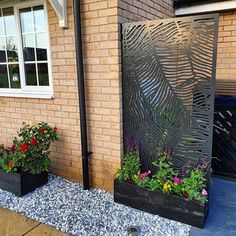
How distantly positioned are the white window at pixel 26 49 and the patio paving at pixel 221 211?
2.61 metres

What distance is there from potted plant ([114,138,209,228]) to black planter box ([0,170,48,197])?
3.96 ft

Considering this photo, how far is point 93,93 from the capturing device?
3193 mm

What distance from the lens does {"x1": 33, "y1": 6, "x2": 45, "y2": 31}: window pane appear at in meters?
3.49

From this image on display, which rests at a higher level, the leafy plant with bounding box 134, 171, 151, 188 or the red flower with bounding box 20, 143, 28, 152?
the red flower with bounding box 20, 143, 28, 152

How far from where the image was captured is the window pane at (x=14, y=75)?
3.98m

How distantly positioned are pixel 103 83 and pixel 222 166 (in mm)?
2172

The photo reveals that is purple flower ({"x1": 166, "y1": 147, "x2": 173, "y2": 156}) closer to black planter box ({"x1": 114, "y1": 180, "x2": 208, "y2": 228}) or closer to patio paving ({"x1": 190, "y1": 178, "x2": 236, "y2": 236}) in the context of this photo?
black planter box ({"x1": 114, "y1": 180, "x2": 208, "y2": 228})

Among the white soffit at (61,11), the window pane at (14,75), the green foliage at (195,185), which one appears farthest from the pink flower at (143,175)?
the window pane at (14,75)

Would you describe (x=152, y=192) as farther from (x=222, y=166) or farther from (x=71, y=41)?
(x=71, y=41)

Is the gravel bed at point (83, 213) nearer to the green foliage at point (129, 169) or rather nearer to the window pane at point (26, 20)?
the green foliage at point (129, 169)

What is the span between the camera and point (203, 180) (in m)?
2.66

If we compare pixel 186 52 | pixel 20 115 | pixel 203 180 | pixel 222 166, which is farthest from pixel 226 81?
pixel 20 115

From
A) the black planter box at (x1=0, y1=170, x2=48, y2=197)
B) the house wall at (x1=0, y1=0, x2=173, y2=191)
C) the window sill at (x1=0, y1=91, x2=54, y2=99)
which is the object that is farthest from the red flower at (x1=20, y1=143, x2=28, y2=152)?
the window sill at (x1=0, y1=91, x2=54, y2=99)

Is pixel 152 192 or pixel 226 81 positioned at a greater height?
pixel 226 81
